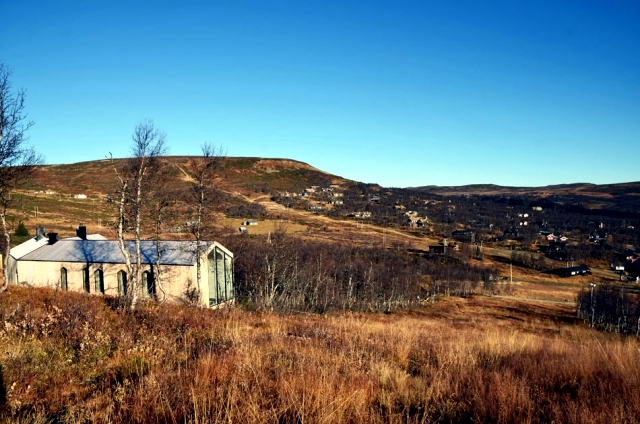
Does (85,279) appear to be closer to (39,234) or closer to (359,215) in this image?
(39,234)

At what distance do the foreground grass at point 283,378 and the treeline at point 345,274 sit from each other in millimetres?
29173

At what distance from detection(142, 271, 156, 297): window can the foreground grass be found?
16.7m

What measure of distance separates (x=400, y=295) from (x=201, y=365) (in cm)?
5632

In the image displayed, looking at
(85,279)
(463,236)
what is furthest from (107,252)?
(463,236)

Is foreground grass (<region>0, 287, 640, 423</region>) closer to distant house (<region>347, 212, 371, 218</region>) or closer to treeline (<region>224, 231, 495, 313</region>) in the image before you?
treeline (<region>224, 231, 495, 313</region>)

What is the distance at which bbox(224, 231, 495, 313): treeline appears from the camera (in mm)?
42812

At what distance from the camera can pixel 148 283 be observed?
79.3ft

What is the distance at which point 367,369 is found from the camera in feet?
17.9

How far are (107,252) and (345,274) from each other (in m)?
39.7

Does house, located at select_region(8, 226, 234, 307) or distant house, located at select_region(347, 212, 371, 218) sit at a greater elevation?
house, located at select_region(8, 226, 234, 307)

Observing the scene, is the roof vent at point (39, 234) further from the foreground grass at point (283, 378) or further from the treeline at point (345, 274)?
the foreground grass at point (283, 378)

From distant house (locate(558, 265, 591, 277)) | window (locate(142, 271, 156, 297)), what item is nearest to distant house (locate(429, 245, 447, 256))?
distant house (locate(558, 265, 591, 277))

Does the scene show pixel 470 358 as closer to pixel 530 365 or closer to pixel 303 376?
pixel 530 365

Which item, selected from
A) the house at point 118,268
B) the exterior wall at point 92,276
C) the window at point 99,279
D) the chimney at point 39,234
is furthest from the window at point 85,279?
the chimney at point 39,234
